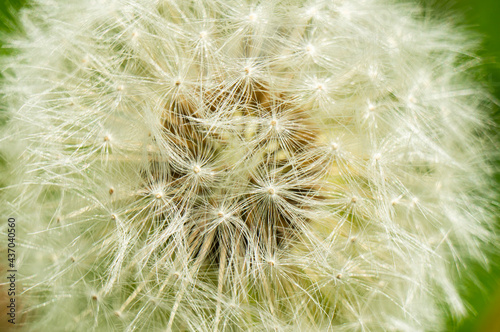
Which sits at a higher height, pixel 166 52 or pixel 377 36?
pixel 166 52

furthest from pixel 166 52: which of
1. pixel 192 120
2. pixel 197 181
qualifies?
pixel 197 181

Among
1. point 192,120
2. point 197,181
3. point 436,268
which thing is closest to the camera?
point 197,181

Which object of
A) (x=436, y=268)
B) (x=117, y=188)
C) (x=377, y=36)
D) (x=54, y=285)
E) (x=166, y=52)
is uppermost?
(x=166, y=52)

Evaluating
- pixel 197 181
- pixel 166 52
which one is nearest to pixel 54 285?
pixel 197 181

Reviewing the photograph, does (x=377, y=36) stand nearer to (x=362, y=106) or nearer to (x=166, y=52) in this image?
(x=362, y=106)

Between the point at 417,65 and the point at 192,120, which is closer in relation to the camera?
the point at 192,120

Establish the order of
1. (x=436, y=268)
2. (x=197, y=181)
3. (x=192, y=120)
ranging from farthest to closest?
(x=436, y=268) < (x=192, y=120) < (x=197, y=181)

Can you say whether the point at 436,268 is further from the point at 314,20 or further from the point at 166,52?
the point at 166,52
